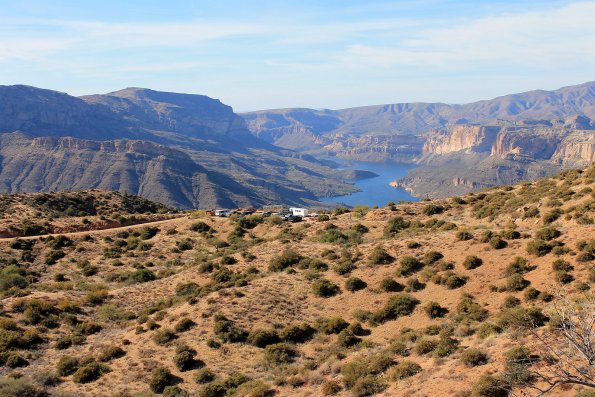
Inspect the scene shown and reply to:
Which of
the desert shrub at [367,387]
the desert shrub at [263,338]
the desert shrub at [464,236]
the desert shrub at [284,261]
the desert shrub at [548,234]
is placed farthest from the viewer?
the desert shrub at [284,261]

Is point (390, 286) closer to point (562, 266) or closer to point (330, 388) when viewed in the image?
point (562, 266)

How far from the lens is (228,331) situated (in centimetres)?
2741

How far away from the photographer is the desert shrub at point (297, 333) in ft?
88.3

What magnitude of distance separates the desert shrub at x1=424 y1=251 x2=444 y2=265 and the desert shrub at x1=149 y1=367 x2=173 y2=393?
1876 centimetres

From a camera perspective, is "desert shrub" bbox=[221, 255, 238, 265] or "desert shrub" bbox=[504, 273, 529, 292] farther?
"desert shrub" bbox=[221, 255, 238, 265]

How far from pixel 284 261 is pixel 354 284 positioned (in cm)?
756

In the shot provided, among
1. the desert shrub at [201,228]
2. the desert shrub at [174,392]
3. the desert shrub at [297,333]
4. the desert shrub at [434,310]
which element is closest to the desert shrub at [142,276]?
the desert shrub at [201,228]

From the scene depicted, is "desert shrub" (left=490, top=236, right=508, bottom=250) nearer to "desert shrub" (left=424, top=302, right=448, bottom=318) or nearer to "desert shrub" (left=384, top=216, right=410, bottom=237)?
"desert shrub" (left=424, top=302, right=448, bottom=318)

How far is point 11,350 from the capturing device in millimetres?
26484

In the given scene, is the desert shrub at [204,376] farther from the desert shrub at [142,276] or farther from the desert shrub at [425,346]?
the desert shrub at [142,276]

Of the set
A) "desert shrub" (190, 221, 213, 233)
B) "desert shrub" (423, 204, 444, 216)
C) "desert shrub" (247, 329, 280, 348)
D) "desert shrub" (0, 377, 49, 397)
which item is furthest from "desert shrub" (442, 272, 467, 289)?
"desert shrub" (190, 221, 213, 233)

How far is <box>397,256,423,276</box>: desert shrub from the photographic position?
3231cm

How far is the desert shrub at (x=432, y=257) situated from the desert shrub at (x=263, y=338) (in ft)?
41.0

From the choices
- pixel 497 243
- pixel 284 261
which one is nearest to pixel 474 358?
pixel 497 243
